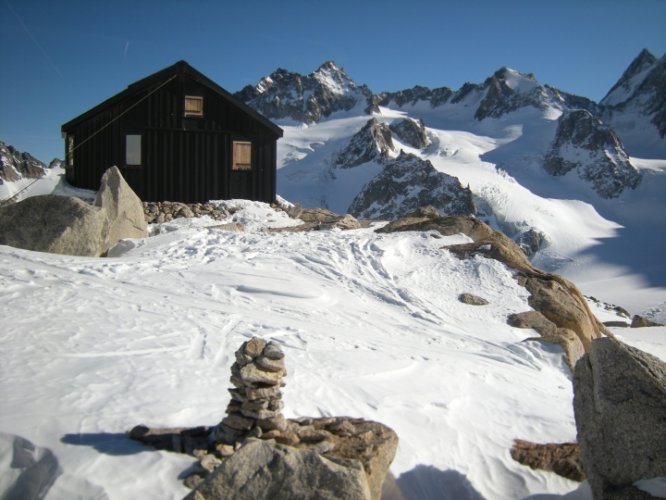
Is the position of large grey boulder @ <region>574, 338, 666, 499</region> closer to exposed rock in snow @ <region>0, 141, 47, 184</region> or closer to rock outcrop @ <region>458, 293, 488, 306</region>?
rock outcrop @ <region>458, 293, 488, 306</region>

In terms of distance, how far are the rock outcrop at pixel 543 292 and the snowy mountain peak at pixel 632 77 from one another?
174 metres

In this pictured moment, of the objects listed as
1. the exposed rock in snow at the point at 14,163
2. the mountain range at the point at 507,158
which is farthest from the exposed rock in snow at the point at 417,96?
the exposed rock in snow at the point at 14,163

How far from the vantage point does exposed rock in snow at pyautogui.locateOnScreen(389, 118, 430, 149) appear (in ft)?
473

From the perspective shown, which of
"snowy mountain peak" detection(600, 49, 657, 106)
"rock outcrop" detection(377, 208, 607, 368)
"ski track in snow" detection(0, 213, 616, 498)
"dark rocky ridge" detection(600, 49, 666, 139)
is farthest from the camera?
"snowy mountain peak" detection(600, 49, 657, 106)

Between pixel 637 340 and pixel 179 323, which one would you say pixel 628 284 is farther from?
pixel 179 323

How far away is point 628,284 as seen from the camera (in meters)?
78.9

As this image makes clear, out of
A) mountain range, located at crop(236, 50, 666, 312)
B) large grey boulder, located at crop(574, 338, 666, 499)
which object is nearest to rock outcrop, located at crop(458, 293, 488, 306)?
large grey boulder, located at crop(574, 338, 666, 499)

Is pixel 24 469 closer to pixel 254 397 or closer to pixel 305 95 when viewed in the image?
pixel 254 397

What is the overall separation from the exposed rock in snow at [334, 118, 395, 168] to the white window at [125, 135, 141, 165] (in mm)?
109150

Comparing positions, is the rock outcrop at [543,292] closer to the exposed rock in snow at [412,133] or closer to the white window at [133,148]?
the white window at [133,148]

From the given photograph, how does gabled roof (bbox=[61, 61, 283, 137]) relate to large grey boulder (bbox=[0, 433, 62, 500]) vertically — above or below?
above

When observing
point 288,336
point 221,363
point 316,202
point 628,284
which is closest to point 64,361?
point 221,363

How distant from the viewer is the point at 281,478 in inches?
147

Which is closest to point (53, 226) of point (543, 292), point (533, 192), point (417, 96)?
point (543, 292)
